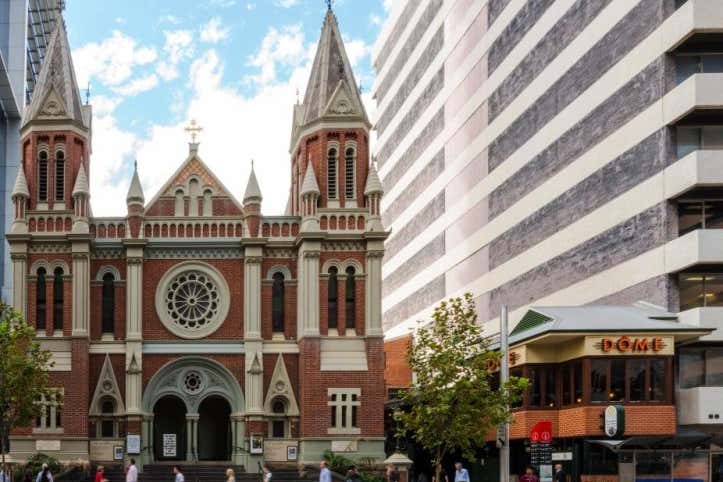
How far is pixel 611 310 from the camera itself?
4762cm

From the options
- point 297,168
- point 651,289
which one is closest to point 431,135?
point 297,168

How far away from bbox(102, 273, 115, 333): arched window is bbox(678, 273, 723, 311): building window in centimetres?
2656

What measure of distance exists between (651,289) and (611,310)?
224 cm

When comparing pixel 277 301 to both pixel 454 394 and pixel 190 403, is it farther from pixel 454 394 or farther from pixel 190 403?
pixel 454 394

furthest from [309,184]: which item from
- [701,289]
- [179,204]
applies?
[701,289]

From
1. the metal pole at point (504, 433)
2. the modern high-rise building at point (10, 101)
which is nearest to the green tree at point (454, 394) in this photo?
the metal pole at point (504, 433)

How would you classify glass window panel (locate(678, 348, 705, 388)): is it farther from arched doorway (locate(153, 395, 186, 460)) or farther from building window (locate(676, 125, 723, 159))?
arched doorway (locate(153, 395, 186, 460))

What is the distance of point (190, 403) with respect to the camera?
58688 mm

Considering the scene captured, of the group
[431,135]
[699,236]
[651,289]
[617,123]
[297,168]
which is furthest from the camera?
[431,135]

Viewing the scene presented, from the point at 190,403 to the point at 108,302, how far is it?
6174 millimetres

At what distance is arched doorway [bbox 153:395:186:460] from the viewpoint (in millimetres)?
59344

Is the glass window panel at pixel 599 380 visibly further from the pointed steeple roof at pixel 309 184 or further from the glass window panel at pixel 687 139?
the pointed steeple roof at pixel 309 184

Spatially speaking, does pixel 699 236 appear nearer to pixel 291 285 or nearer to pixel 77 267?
pixel 291 285

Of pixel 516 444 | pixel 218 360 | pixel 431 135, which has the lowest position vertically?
pixel 516 444
